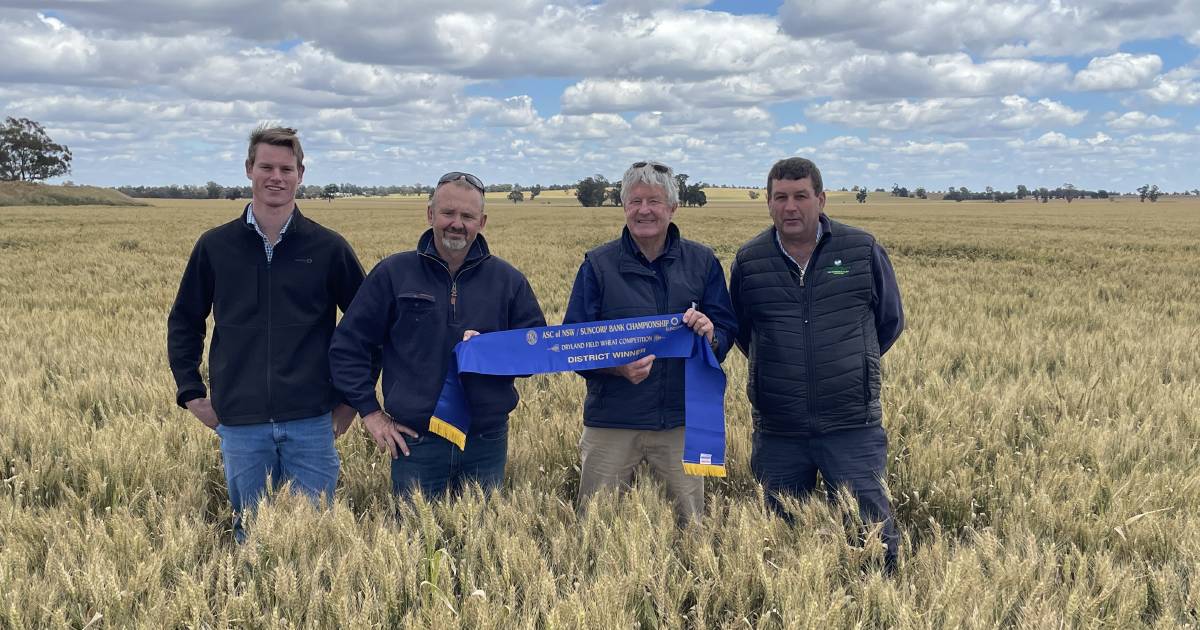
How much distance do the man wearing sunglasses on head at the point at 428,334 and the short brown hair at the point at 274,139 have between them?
2.31 ft

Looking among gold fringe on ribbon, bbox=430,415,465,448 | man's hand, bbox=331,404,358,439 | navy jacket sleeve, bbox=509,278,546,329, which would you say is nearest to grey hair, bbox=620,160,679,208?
navy jacket sleeve, bbox=509,278,546,329

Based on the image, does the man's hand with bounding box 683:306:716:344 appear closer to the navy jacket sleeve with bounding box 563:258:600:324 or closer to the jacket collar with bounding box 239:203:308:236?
the navy jacket sleeve with bounding box 563:258:600:324

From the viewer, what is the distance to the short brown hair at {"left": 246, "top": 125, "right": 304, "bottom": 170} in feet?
10.8

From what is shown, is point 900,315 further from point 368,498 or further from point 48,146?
point 48,146

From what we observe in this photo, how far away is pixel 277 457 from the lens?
11.5ft

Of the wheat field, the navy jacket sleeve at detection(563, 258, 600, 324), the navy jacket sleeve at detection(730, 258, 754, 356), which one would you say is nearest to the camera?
the wheat field

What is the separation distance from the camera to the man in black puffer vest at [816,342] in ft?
11.5

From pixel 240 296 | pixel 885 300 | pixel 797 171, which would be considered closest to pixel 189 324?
pixel 240 296

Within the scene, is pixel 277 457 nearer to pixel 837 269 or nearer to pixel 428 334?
pixel 428 334

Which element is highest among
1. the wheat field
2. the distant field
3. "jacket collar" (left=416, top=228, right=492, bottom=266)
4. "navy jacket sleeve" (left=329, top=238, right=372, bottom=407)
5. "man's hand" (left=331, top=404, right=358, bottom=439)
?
the distant field

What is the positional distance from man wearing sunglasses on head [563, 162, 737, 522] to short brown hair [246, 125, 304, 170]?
1.51 meters

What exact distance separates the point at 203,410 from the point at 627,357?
85.5 inches

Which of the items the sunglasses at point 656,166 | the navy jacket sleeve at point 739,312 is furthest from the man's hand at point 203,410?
the navy jacket sleeve at point 739,312

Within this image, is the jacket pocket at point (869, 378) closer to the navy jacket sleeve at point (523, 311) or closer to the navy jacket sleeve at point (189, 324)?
the navy jacket sleeve at point (523, 311)
